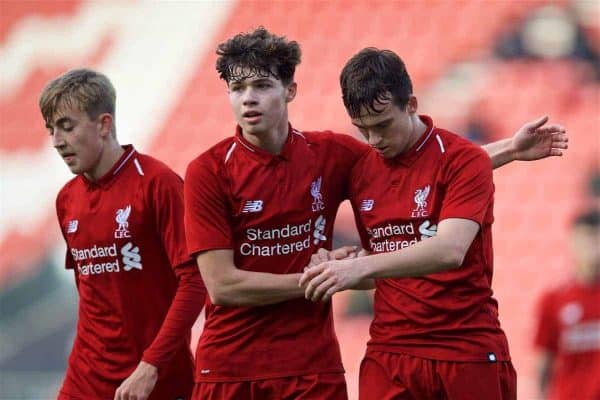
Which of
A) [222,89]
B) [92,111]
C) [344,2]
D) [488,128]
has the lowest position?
[92,111]

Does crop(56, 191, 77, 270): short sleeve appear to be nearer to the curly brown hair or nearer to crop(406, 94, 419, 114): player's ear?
the curly brown hair

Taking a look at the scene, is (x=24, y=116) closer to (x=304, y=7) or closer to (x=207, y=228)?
(x=304, y=7)

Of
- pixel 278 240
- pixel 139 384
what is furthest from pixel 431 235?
pixel 139 384

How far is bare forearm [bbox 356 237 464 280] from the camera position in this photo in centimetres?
407

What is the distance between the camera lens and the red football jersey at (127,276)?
4.94 meters

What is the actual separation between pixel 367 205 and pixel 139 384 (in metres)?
1.13

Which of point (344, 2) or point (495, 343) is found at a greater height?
point (344, 2)

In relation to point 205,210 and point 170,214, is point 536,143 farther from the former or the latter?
point 170,214

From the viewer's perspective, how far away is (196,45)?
515 inches

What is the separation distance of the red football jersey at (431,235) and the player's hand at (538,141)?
405mm

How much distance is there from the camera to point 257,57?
4504 millimetres

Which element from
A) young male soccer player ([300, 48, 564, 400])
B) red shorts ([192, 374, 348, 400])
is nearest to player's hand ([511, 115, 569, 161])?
young male soccer player ([300, 48, 564, 400])

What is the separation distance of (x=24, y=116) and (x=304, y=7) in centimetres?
332

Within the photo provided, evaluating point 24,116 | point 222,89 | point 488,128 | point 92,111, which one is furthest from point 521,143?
point 24,116
